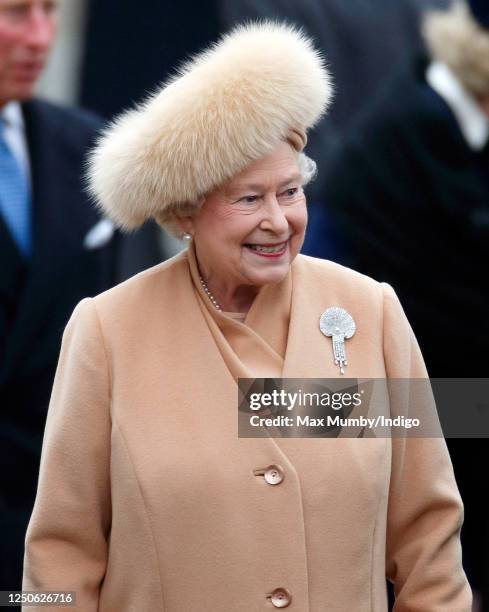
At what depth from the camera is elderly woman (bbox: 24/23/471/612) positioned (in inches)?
119

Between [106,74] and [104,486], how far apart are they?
Result: 3665mm

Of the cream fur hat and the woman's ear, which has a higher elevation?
the cream fur hat

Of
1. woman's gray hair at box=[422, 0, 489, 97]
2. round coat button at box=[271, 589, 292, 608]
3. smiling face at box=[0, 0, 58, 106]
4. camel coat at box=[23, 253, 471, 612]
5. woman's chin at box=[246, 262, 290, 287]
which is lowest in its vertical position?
round coat button at box=[271, 589, 292, 608]

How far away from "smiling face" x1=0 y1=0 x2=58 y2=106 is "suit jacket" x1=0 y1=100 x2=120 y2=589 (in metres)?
0.17

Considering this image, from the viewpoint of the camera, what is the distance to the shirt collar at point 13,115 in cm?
461

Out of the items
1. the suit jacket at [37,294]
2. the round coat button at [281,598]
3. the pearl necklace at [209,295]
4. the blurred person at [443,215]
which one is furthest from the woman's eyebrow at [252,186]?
the blurred person at [443,215]

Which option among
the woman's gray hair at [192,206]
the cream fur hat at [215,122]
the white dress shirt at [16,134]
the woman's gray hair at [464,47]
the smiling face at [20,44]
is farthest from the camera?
the woman's gray hair at [464,47]

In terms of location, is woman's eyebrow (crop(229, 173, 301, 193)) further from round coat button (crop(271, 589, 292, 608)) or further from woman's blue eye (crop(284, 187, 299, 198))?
round coat button (crop(271, 589, 292, 608))

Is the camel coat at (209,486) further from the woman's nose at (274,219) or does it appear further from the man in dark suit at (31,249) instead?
the man in dark suit at (31,249)

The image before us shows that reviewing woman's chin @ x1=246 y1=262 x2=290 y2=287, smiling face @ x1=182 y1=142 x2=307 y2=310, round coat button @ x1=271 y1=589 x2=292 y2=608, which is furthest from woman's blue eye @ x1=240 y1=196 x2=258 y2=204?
round coat button @ x1=271 y1=589 x2=292 y2=608

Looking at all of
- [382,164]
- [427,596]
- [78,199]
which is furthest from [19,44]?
[427,596]

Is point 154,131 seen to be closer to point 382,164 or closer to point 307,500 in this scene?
point 307,500

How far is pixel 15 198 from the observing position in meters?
4.55

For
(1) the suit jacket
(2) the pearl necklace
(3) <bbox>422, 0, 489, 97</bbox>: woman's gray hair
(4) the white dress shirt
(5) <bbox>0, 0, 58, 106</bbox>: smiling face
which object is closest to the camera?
(2) the pearl necklace
